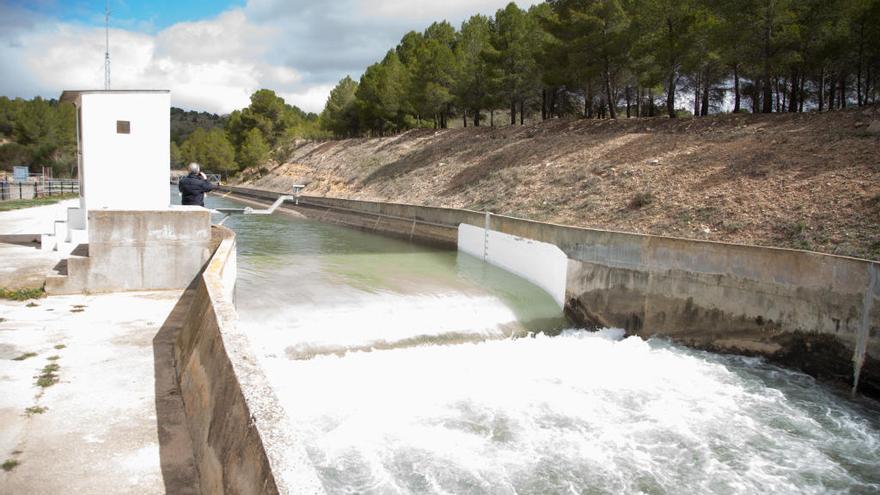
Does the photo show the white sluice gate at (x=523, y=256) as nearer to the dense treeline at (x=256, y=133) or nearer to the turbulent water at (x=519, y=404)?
the turbulent water at (x=519, y=404)

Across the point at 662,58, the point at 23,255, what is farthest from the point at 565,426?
the point at 662,58

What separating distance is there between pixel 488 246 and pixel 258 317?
944cm

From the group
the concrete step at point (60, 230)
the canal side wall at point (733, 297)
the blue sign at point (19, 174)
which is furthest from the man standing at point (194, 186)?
the blue sign at point (19, 174)

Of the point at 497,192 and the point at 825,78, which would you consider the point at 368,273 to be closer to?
the point at 497,192

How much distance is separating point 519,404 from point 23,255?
9.59 meters

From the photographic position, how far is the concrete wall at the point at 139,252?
880 centimetres

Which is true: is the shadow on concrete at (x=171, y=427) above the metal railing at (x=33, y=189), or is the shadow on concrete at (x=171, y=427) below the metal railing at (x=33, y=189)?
below

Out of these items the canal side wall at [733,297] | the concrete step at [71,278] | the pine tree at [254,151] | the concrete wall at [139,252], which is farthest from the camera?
the pine tree at [254,151]

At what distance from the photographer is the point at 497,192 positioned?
2758 centimetres

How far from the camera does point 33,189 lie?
33625 millimetres

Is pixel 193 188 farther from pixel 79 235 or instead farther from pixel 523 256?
pixel 523 256

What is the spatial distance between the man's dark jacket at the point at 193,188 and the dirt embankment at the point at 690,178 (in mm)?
12181

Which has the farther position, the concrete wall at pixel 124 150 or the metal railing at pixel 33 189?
the metal railing at pixel 33 189

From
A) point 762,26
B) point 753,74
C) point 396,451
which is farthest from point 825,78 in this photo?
point 396,451
